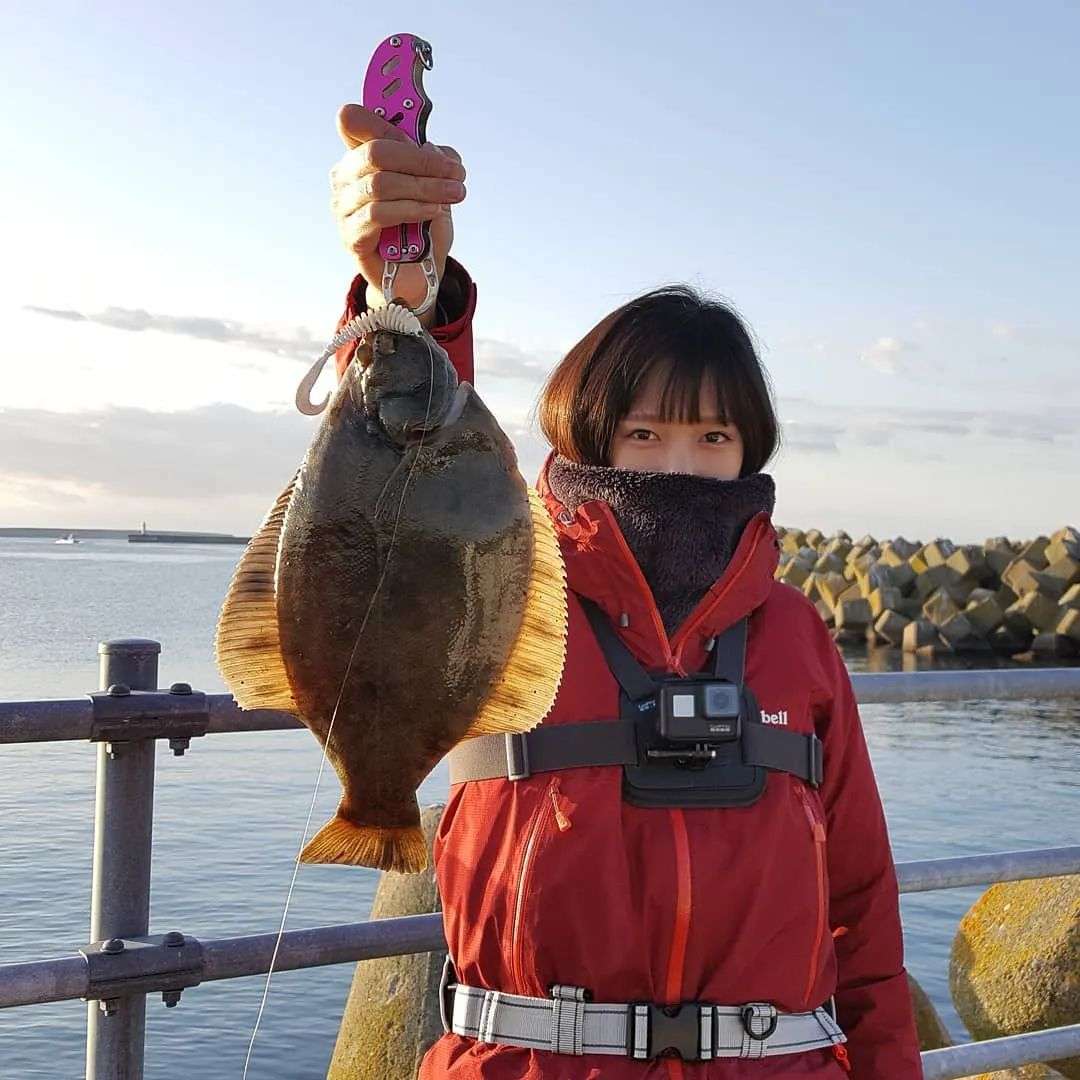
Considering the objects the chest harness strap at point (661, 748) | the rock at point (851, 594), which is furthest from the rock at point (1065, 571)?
the chest harness strap at point (661, 748)

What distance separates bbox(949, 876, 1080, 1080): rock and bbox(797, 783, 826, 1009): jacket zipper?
14.0 feet

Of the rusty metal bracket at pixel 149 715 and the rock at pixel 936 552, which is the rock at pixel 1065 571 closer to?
the rock at pixel 936 552

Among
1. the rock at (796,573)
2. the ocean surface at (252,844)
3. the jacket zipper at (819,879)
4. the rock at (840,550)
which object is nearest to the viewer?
the jacket zipper at (819,879)

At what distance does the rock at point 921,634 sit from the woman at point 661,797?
3107 centimetres

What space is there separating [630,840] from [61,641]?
30144mm

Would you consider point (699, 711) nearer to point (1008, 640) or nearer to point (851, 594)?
point (1008, 640)

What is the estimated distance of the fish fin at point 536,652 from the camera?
2.07m

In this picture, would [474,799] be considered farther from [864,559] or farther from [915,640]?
[864,559]

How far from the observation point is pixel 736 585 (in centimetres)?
245

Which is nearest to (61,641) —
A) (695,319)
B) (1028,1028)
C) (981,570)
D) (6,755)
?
(6,755)

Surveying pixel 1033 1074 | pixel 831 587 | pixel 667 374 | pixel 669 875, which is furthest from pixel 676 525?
pixel 831 587

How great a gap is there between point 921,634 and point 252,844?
81.0 ft

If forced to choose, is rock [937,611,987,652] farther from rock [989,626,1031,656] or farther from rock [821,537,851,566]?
rock [821,537,851,566]

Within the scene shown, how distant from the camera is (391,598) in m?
2.04
